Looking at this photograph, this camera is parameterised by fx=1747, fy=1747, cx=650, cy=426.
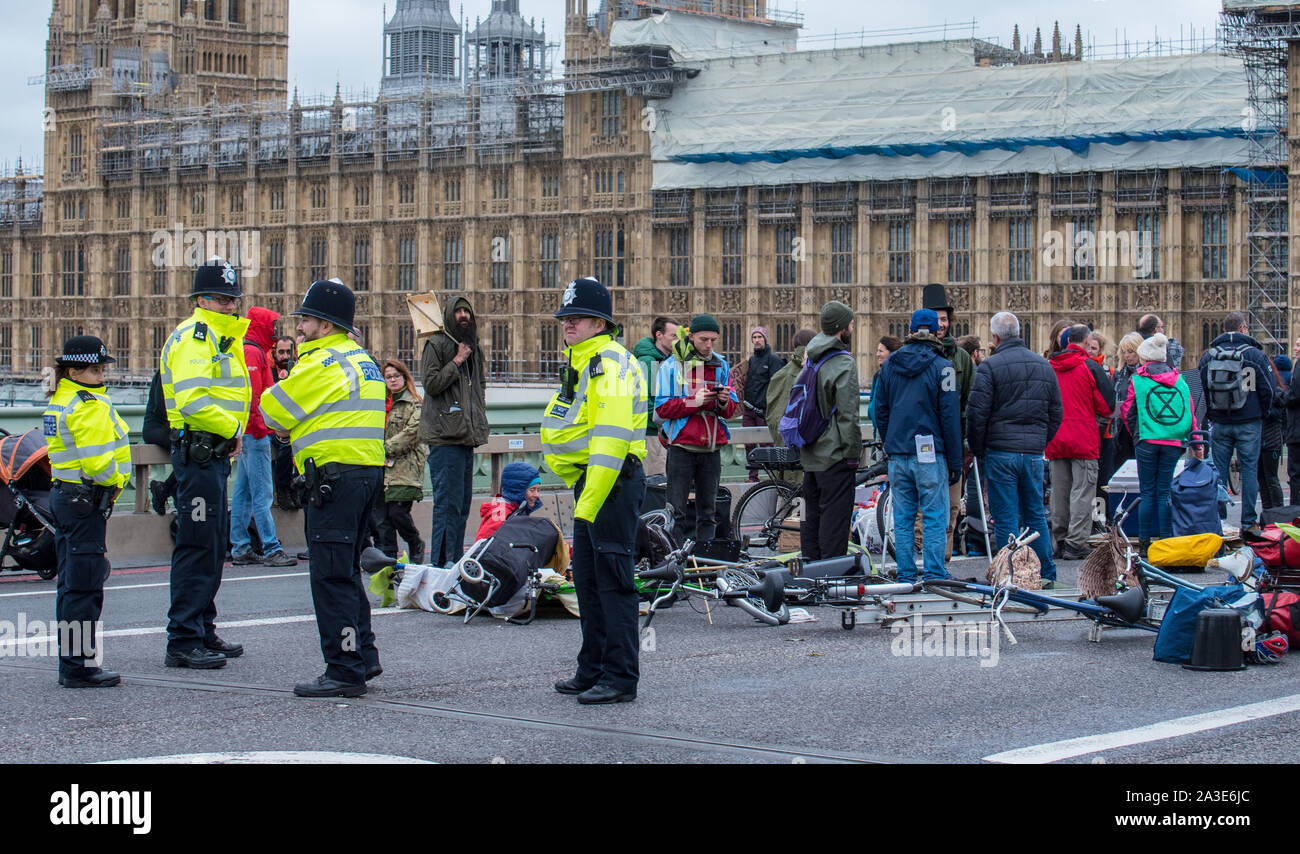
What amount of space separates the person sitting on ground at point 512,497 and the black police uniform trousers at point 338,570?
255 cm

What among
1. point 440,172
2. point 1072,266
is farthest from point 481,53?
point 1072,266

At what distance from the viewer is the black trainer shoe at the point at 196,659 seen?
8.38 m

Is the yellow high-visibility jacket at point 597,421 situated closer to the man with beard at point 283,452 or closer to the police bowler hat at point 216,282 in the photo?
the police bowler hat at point 216,282

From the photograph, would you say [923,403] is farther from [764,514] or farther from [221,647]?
[221,647]

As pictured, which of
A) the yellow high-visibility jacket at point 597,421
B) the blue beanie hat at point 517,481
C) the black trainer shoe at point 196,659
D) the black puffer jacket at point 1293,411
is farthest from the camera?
the black puffer jacket at point 1293,411

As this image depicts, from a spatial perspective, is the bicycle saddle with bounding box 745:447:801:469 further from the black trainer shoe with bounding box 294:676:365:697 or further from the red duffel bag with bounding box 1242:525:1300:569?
the black trainer shoe with bounding box 294:676:365:697

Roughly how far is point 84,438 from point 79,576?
69 cm

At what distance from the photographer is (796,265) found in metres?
46.7

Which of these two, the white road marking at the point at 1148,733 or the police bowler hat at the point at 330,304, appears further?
the police bowler hat at the point at 330,304

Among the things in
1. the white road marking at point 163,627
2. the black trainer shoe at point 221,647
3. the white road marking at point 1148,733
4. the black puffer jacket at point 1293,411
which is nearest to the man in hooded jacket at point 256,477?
the white road marking at point 163,627

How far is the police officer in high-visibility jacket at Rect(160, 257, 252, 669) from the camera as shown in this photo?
8484 mm

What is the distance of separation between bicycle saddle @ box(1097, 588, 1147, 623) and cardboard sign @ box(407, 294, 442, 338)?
17.9ft

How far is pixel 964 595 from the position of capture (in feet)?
31.0

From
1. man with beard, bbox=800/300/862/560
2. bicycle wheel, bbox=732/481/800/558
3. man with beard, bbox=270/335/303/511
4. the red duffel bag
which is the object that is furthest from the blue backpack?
man with beard, bbox=270/335/303/511
